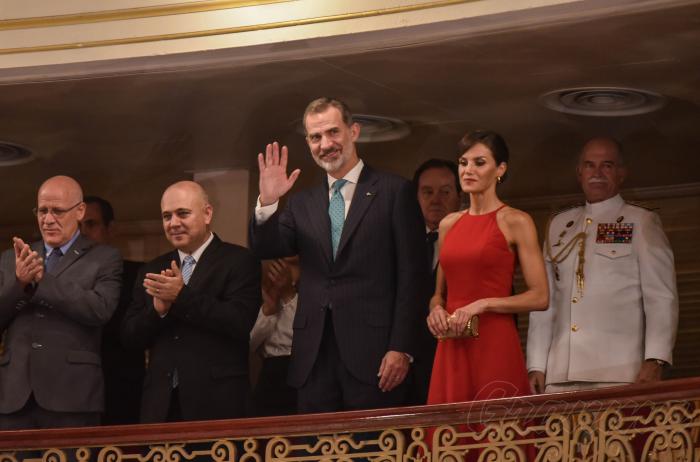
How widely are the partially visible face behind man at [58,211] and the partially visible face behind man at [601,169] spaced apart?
6.34 ft

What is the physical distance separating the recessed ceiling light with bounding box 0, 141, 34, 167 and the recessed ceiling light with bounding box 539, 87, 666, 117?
108 inches

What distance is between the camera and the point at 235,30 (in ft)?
19.5

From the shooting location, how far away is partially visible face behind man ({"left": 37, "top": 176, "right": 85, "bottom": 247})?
17.9 feet

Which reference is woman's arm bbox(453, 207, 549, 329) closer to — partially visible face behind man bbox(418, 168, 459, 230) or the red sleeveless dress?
the red sleeveless dress

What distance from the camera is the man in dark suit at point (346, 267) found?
4824 mm

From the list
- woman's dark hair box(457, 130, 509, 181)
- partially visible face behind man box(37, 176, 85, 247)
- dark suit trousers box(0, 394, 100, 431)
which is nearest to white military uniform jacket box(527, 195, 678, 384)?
woman's dark hair box(457, 130, 509, 181)

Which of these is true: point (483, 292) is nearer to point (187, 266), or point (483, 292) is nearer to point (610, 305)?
point (610, 305)

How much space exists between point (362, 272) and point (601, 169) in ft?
3.31

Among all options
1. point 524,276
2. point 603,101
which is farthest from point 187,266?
point 603,101

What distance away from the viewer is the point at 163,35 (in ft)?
19.9

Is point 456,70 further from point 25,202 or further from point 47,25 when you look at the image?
point 25,202

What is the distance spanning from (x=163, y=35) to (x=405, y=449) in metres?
2.32

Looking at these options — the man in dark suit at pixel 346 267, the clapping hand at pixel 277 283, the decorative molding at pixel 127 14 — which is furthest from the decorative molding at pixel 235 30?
the clapping hand at pixel 277 283

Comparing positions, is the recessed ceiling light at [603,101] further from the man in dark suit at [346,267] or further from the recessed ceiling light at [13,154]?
the recessed ceiling light at [13,154]
